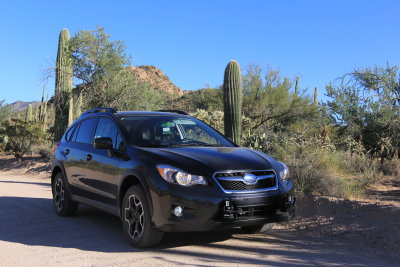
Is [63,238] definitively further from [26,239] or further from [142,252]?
[142,252]

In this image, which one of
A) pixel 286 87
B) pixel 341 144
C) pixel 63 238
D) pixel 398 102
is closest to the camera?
pixel 63 238

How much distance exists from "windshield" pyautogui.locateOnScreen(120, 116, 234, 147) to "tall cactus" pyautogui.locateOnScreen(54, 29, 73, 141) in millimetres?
14782

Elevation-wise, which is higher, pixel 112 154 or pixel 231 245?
pixel 112 154

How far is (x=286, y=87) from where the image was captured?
26.6 m

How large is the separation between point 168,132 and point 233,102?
10.8 meters

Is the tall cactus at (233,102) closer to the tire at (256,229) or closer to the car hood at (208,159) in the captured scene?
the tire at (256,229)

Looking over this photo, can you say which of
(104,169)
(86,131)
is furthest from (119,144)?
(86,131)

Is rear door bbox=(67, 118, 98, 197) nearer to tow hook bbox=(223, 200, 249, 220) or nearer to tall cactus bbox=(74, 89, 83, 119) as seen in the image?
tow hook bbox=(223, 200, 249, 220)

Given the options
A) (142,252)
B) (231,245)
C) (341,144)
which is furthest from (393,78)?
(142,252)

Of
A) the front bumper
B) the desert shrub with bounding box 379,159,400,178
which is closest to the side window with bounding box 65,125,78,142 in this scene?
the front bumper

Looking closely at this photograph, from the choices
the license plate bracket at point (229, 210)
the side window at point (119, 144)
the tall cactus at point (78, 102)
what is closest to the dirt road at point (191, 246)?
the license plate bracket at point (229, 210)

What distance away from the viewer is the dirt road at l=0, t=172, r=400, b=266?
4.93m

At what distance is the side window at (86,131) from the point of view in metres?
6.98

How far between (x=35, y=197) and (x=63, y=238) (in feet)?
14.1
